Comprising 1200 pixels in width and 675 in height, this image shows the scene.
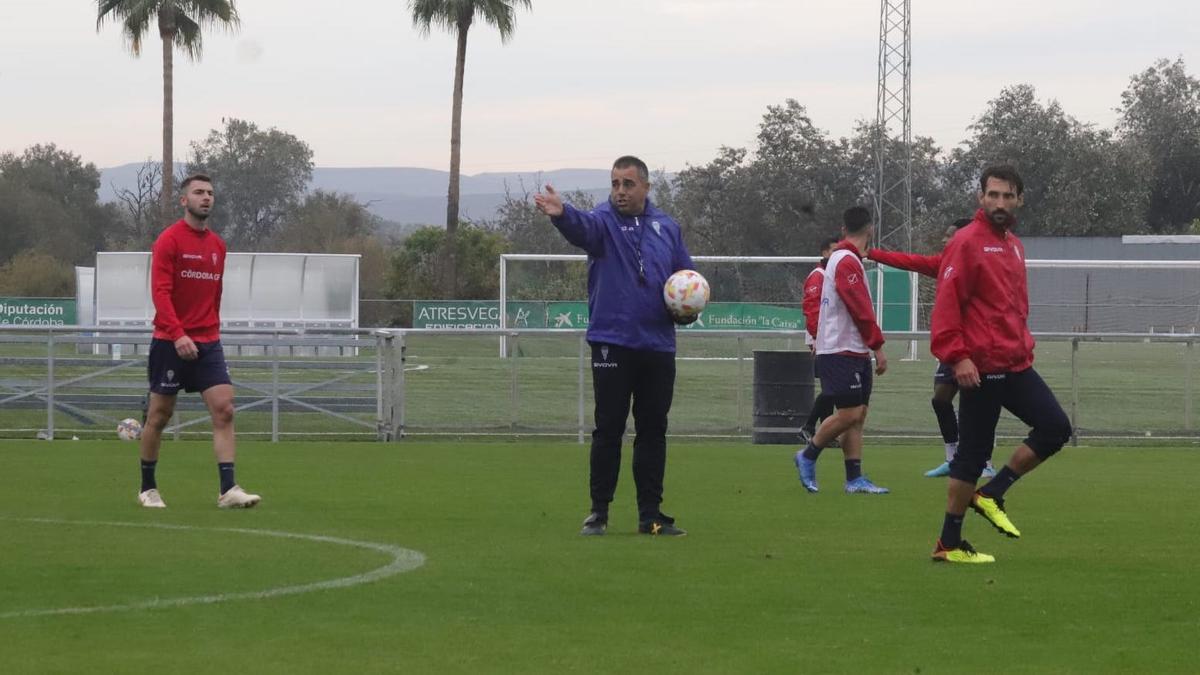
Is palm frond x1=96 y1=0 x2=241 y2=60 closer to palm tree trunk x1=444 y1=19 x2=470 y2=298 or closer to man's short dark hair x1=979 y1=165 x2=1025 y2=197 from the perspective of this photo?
palm tree trunk x1=444 y1=19 x2=470 y2=298

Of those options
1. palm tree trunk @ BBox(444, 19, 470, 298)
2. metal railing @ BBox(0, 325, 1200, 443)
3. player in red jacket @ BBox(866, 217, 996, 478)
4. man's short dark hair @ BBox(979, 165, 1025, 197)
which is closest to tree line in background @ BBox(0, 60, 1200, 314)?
palm tree trunk @ BBox(444, 19, 470, 298)

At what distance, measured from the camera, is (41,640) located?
248 inches

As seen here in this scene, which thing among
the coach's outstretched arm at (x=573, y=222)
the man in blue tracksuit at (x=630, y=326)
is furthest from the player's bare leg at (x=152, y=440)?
the coach's outstretched arm at (x=573, y=222)

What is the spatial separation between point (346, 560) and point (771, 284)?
34.7m

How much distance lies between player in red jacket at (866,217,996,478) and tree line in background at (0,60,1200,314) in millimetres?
40604

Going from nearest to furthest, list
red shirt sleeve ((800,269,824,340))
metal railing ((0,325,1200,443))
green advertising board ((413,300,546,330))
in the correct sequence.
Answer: red shirt sleeve ((800,269,824,340))
metal railing ((0,325,1200,443))
green advertising board ((413,300,546,330))

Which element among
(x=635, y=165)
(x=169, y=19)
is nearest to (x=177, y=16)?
(x=169, y=19)

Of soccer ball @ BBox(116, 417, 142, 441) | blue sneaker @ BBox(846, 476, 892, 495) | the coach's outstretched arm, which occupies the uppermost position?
the coach's outstretched arm

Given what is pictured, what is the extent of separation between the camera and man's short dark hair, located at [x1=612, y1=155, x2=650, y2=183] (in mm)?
9555

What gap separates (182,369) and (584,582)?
165 inches

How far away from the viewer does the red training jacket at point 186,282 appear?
1084 cm

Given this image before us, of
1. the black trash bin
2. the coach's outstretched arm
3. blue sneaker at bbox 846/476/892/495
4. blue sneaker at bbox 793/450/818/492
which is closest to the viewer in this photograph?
the coach's outstretched arm

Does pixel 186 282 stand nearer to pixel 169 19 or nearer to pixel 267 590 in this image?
pixel 267 590

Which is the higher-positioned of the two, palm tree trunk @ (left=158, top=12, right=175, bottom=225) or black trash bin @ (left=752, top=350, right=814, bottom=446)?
palm tree trunk @ (left=158, top=12, right=175, bottom=225)
